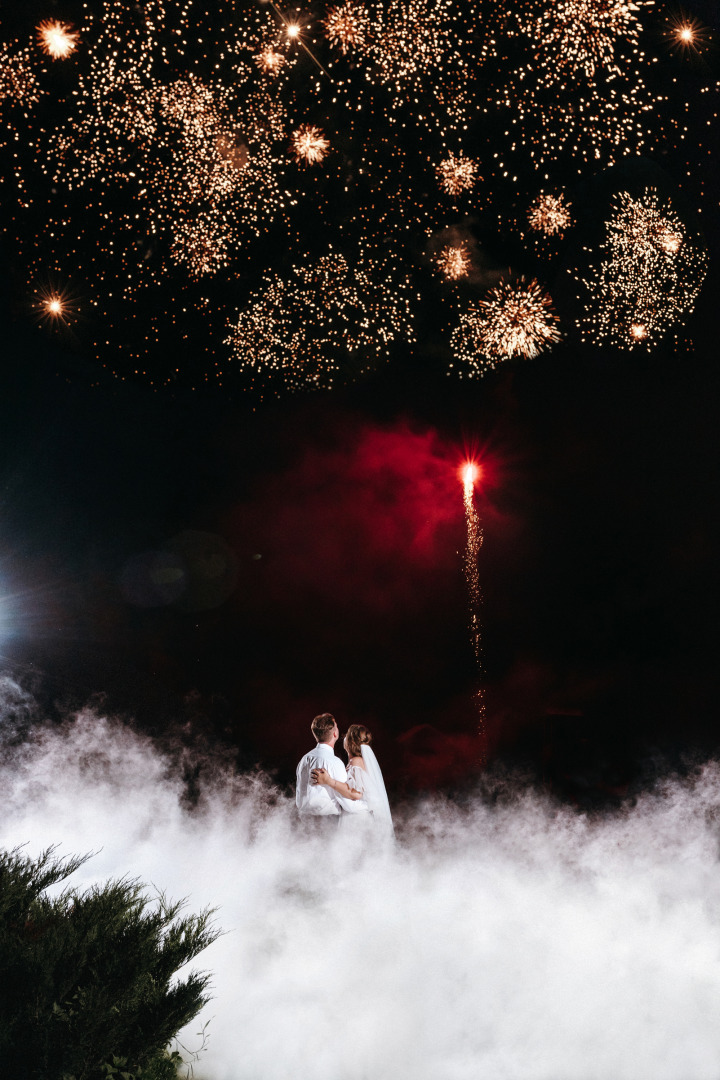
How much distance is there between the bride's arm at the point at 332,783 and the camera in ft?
14.5

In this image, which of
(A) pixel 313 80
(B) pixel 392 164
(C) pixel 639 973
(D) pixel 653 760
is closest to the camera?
(C) pixel 639 973

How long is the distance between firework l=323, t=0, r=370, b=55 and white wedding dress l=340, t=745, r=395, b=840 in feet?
14.7

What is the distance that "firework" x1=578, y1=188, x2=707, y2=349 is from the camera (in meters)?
4.82

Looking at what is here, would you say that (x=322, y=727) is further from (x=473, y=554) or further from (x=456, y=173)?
(x=456, y=173)

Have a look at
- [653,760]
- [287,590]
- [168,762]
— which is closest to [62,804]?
[168,762]

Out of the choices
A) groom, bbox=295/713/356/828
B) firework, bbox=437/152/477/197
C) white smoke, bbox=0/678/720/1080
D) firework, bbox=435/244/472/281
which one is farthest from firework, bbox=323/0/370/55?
white smoke, bbox=0/678/720/1080

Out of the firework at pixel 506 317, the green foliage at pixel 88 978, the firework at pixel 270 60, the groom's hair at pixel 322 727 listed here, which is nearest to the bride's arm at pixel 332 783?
the groom's hair at pixel 322 727

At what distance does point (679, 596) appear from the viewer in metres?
6.59

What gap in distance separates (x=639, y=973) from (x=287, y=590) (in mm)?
4870

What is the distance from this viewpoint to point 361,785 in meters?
4.54

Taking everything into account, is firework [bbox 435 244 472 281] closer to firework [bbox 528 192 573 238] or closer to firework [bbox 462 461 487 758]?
firework [bbox 528 192 573 238]

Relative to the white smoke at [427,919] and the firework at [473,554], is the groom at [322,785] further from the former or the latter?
the firework at [473,554]

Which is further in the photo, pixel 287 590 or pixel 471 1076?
pixel 287 590

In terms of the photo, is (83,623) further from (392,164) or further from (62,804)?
(392,164)
